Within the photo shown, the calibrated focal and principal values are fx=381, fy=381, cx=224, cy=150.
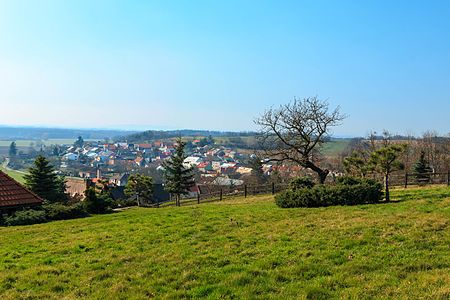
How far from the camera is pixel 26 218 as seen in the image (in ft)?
69.4

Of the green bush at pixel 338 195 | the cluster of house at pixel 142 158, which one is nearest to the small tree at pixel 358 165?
the green bush at pixel 338 195

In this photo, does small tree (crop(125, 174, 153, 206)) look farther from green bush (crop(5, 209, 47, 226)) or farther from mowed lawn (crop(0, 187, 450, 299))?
mowed lawn (crop(0, 187, 450, 299))

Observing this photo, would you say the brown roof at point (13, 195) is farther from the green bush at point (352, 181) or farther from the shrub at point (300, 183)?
the green bush at point (352, 181)

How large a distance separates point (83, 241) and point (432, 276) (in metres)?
10.2

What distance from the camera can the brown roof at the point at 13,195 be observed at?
2342 centimetres

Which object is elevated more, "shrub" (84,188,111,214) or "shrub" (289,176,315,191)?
"shrub" (289,176,315,191)

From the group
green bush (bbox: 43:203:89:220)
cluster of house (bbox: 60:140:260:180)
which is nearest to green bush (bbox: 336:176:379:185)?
green bush (bbox: 43:203:89:220)

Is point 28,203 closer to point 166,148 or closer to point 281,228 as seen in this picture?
point 281,228

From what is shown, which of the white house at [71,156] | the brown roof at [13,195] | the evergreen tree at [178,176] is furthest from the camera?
the white house at [71,156]

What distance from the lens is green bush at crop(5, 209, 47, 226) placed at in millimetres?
20953

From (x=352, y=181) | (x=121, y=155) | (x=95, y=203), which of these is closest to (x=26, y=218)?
(x=95, y=203)

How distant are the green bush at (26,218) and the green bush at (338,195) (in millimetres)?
13769

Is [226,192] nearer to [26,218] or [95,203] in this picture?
[95,203]

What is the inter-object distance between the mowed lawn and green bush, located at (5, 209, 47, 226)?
24.8ft
